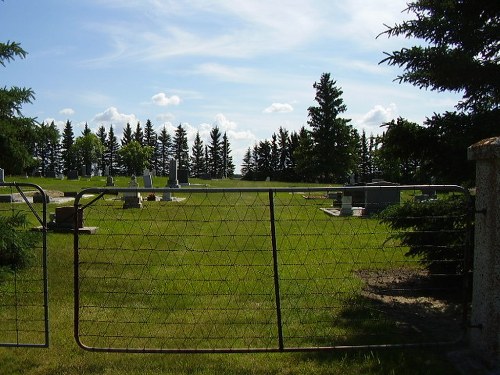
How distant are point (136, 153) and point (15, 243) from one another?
81.5 meters

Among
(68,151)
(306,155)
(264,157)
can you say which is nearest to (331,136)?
(306,155)

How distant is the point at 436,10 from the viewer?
22.0ft

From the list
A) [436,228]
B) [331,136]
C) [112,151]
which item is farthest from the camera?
[112,151]

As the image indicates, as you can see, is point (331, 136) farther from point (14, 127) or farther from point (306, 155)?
point (14, 127)

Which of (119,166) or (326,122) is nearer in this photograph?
(326,122)

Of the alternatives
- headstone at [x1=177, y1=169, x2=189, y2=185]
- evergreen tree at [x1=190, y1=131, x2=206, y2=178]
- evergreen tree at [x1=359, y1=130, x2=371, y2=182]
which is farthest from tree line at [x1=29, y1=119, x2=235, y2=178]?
headstone at [x1=177, y1=169, x2=189, y2=185]

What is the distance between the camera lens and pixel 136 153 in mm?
86812

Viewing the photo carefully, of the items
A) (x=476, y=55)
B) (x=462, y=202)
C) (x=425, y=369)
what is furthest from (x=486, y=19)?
(x=425, y=369)

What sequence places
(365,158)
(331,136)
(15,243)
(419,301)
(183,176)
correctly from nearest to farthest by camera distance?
(419,301) → (15,243) → (183,176) → (331,136) → (365,158)

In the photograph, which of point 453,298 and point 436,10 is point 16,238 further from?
point 436,10

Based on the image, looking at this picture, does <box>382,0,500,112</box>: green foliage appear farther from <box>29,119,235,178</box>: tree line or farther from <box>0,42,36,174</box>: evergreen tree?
<box>29,119,235,178</box>: tree line

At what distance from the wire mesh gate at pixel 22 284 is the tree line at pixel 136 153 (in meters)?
79.5

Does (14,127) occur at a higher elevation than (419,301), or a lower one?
higher

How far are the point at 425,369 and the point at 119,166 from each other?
102 meters
